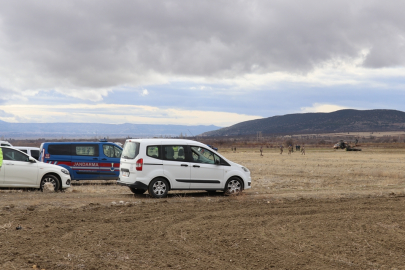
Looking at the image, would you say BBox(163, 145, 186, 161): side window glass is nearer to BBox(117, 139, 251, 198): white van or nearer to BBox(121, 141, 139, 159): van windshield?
BBox(117, 139, 251, 198): white van

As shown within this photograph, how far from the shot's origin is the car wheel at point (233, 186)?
49.7 feet

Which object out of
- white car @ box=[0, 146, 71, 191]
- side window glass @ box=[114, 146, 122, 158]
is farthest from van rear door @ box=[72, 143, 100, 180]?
white car @ box=[0, 146, 71, 191]

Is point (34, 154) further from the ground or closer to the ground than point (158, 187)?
further from the ground

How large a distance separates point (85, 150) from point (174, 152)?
680cm

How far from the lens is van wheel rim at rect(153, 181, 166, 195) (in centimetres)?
1434

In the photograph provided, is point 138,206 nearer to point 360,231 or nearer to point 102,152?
point 360,231

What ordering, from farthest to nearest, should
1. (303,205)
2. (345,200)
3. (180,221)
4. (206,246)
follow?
(345,200)
(303,205)
(180,221)
(206,246)

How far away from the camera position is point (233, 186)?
1521 centimetres

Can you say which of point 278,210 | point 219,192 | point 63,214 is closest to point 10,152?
point 63,214

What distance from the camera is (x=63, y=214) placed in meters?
10.8

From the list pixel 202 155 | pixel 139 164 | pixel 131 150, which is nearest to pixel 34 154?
pixel 131 150

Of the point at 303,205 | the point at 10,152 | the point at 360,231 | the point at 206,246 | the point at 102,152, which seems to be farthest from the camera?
the point at 102,152

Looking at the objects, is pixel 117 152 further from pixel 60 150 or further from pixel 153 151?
pixel 153 151

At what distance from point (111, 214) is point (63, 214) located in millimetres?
1104
